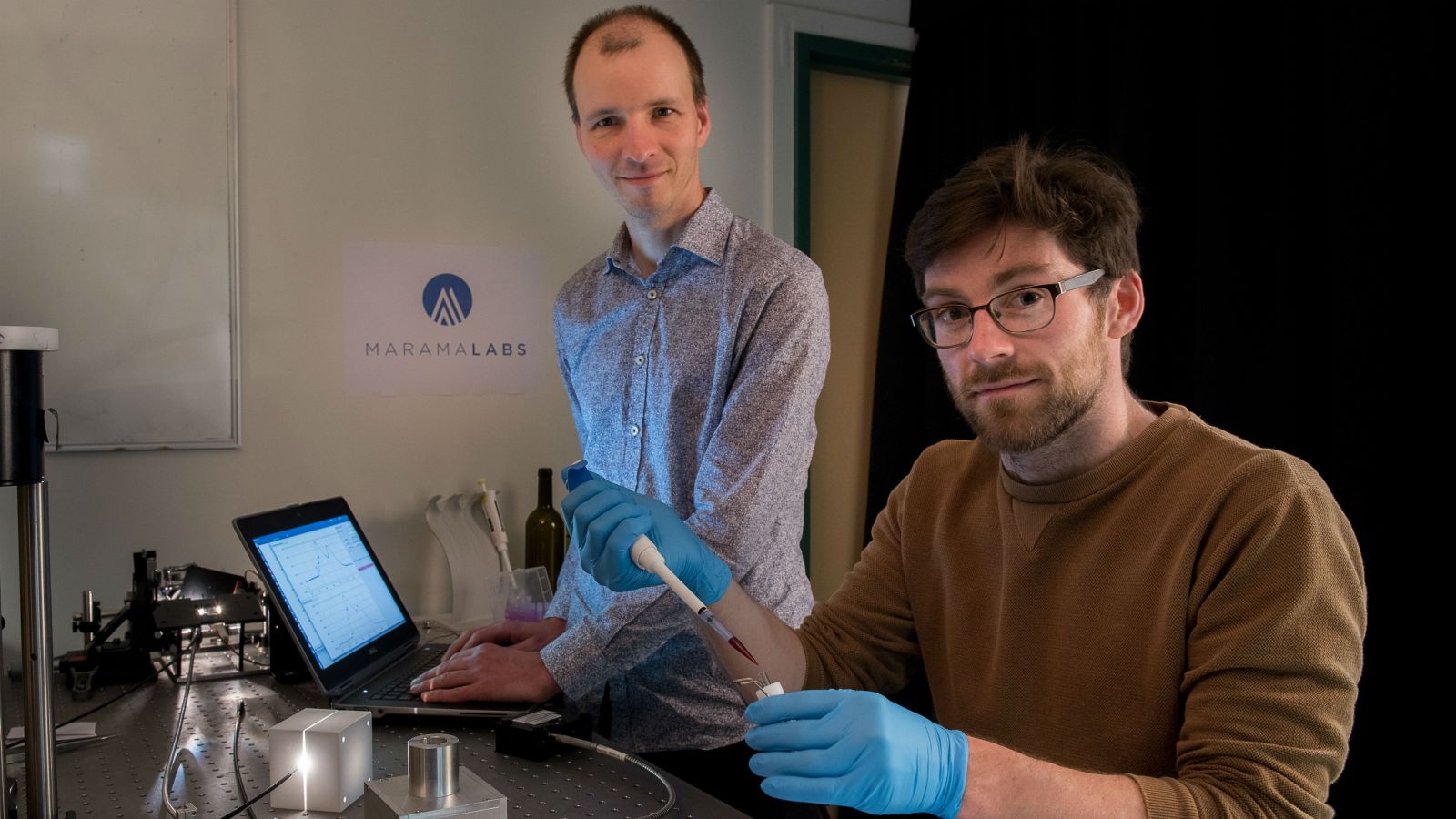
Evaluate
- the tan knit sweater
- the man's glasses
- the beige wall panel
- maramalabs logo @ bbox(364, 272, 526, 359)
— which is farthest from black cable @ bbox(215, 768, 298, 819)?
the beige wall panel

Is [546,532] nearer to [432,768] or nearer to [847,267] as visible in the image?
[847,267]

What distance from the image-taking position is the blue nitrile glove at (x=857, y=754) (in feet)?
3.23

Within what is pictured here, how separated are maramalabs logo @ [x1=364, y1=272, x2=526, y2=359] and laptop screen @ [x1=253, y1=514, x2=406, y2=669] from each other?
62 centimetres

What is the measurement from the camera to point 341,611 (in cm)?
177

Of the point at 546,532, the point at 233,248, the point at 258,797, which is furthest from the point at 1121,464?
the point at 233,248

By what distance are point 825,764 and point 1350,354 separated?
1.59m

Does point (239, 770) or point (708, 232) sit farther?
point (708, 232)

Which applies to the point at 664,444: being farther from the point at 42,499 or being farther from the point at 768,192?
the point at 768,192

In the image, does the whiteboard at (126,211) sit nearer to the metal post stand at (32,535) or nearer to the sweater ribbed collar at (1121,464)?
the metal post stand at (32,535)

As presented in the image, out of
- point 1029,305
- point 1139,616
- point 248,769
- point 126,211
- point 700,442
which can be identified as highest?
point 126,211

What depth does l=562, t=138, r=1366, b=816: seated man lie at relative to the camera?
40.5 inches

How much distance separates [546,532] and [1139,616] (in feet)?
5.18

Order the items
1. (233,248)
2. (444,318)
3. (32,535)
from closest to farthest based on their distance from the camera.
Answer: (32,535)
(233,248)
(444,318)

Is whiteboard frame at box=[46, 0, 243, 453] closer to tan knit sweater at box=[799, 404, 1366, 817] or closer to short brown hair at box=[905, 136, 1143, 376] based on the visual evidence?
tan knit sweater at box=[799, 404, 1366, 817]
